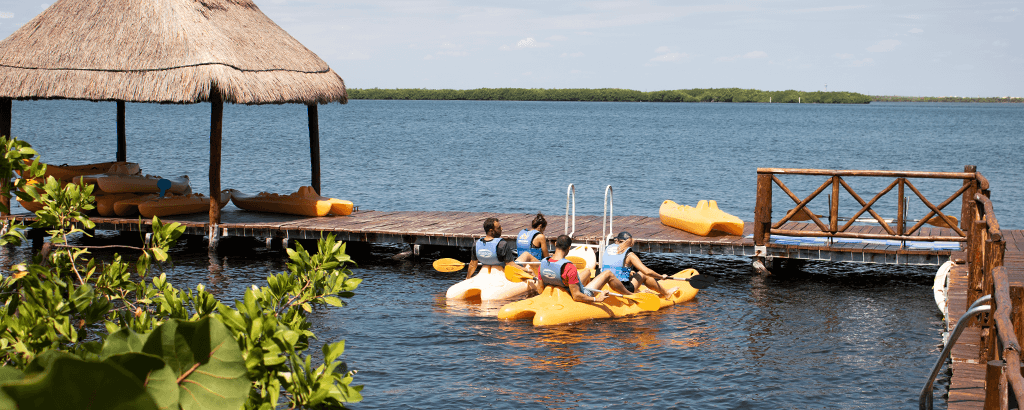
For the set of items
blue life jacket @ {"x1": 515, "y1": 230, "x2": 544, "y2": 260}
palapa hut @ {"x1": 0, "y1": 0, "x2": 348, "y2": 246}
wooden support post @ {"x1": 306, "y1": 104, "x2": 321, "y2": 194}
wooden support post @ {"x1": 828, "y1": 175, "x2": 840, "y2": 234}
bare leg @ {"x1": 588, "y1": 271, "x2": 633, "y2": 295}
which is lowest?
bare leg @ {"x1": 588, "y1": 271, "x2": 633, "y2": 295}

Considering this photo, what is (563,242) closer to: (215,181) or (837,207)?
(837,207)

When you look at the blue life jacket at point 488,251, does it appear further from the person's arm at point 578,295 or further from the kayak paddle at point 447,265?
the person's arm at point 578,295

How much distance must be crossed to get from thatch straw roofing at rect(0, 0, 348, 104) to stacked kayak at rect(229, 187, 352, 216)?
1.93 meters

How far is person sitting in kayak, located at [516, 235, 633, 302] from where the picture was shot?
11.3 metres

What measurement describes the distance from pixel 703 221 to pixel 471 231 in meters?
4.11

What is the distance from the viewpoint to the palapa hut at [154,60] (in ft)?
50.1

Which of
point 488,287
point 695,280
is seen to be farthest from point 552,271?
point 695,280

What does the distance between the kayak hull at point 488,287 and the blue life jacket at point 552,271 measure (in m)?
1.44

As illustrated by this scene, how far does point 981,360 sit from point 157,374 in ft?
22.9

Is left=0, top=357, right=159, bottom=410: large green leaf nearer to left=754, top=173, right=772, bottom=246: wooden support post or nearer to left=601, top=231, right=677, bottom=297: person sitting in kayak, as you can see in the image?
left=601, top=231, right=677, bottom=297: person sitting in kayak

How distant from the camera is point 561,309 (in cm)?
1144

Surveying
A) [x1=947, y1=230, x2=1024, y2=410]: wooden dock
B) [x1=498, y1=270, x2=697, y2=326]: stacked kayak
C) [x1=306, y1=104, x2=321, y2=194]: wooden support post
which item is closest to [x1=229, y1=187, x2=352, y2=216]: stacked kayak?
[x1=306, y1=104, x2=321, y2=194]: wooden support post

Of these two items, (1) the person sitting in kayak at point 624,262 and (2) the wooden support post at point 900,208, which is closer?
(1) the person sitting in kayak at point 624,262

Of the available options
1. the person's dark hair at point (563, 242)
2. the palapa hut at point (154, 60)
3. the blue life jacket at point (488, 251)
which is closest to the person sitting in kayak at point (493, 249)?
the blue life jacket at point (488, 251)
